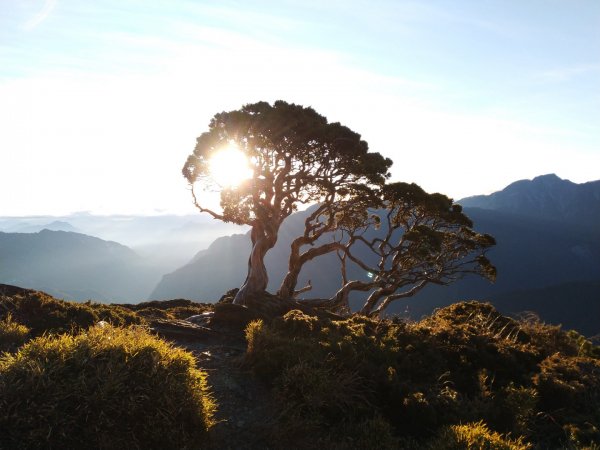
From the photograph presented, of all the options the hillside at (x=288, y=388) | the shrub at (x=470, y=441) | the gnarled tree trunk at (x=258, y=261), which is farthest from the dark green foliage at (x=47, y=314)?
the shrub at (x=470, y=441)

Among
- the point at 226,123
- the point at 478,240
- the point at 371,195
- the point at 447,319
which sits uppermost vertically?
the point at 226,123

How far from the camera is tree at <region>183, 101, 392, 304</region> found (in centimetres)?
2177

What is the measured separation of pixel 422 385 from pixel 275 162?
54.1 ft

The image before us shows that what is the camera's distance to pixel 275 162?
2383 centimetres

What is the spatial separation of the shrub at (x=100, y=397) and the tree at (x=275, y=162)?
15019 mm

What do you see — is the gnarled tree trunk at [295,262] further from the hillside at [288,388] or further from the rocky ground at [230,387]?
the hillside at [288,388]

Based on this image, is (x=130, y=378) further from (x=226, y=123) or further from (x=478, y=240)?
(x=478, y=240)

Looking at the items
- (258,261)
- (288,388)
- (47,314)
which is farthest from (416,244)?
(47,314)

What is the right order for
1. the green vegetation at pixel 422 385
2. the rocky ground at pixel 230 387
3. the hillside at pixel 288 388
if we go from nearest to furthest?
1. the hillside at pixel 288 388
2. the rocky ground at pixel 230 387
3. the green vegetation at pixel 422 385

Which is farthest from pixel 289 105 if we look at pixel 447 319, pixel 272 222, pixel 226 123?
pixel 447 319

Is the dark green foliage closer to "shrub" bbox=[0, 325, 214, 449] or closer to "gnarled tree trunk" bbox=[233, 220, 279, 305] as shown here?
"shrub" bbox=[0, 325, 214, 449]

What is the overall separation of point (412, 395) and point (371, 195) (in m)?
15.9

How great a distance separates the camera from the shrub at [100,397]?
234 inches

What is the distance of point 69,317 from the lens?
13.9 meters
